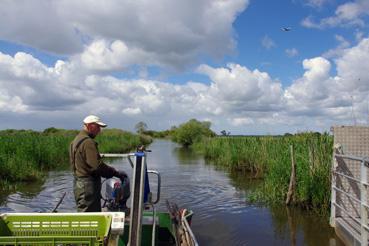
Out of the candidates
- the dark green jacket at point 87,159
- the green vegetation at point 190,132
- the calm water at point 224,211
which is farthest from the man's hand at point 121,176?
the green vegetation at point 190,132

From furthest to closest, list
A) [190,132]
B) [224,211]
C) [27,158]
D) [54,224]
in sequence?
[190,132]
[27,158]
[224,211]
[54,224]

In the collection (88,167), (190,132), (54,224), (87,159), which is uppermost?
(190,132)

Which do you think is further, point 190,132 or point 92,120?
point 190,132

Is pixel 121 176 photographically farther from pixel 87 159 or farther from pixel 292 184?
pixel 292 184

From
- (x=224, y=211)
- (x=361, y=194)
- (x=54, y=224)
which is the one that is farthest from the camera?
(x=224, y=211)

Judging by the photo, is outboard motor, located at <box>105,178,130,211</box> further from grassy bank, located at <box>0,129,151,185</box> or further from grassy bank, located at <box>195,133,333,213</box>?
grassy bank, located at <box>0,129,151,185</box>

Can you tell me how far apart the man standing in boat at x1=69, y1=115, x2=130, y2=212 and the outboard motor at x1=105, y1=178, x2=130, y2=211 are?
18.9 inches

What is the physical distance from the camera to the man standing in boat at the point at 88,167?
5.76 metres

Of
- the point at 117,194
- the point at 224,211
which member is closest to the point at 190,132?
the point at 224,211

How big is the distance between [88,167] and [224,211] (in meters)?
6.69

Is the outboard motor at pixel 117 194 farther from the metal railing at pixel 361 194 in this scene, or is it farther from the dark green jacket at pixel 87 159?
the metal railing at pixel 361 194

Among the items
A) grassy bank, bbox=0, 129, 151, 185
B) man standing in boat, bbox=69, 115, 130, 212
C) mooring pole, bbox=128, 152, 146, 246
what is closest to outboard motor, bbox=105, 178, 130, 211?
man standing in boat, bbox=69, 115, 130, 212

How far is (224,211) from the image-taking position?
11641 mm

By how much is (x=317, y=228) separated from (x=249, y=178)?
32.0 feet
